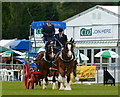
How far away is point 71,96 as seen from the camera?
59.7 feet

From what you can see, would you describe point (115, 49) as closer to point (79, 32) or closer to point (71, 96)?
point (79, 32)

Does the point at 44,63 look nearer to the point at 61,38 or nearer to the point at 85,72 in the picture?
the point at 61,38

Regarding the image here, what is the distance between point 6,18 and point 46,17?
109ft

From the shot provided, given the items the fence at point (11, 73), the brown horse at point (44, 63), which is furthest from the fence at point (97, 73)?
the brown horse at point (44, 63)

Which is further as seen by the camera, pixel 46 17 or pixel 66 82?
pixel 46 17

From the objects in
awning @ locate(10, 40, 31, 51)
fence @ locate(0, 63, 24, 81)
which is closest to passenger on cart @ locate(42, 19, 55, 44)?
fence @ locate(0, 63, 24, 81)

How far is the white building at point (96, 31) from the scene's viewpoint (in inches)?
1796

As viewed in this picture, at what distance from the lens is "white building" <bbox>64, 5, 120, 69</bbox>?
45625 mm

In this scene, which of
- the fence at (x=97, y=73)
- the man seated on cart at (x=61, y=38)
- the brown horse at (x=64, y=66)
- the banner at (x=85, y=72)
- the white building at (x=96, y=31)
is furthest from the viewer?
the white building at (x=96, y=31)

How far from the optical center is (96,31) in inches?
1860

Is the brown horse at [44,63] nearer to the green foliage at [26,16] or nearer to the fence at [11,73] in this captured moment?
the fence at [11,73]

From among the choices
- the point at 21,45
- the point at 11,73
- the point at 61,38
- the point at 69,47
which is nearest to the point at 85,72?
the point at 11,73

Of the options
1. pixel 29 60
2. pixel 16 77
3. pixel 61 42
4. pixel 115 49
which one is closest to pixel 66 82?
pixel 61 42

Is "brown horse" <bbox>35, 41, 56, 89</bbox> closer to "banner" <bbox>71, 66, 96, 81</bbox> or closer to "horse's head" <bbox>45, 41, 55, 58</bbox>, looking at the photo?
"horse's head" <bbox>45, 41, 55, 58</bbox>
